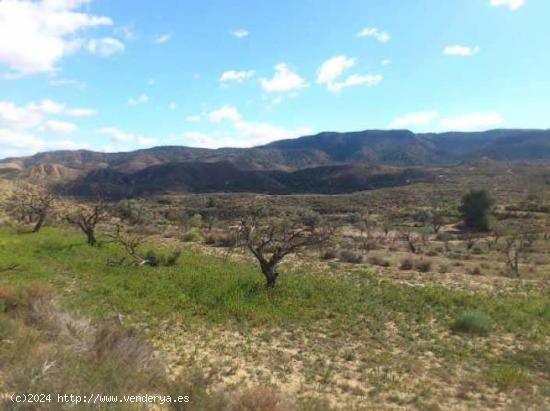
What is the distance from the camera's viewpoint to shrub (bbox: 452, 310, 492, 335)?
14766mm

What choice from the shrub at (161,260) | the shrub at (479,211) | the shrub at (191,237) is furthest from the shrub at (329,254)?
the shrub at (479,211)

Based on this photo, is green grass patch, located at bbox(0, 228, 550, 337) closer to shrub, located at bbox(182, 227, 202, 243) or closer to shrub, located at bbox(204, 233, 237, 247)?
shrub, located at bbox(204, 233, 237, 247)

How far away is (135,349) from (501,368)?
8.34m

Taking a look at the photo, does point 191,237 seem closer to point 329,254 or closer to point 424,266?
point 329,254

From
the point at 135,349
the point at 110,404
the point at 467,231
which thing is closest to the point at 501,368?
the point at 135,349

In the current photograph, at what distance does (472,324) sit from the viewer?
14875mm

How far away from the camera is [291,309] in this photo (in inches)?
667

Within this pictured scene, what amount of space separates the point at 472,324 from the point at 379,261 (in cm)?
1455

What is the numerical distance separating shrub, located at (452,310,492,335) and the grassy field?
3.6 inches

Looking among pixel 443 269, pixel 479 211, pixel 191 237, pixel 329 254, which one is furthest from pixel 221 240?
pixel 479 211

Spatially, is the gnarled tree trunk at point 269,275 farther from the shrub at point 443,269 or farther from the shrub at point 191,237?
the shrub at point 191,237

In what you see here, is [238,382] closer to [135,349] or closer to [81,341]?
[135,349]

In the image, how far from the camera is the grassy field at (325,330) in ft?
33.7

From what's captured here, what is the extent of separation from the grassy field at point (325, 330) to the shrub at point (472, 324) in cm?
9
